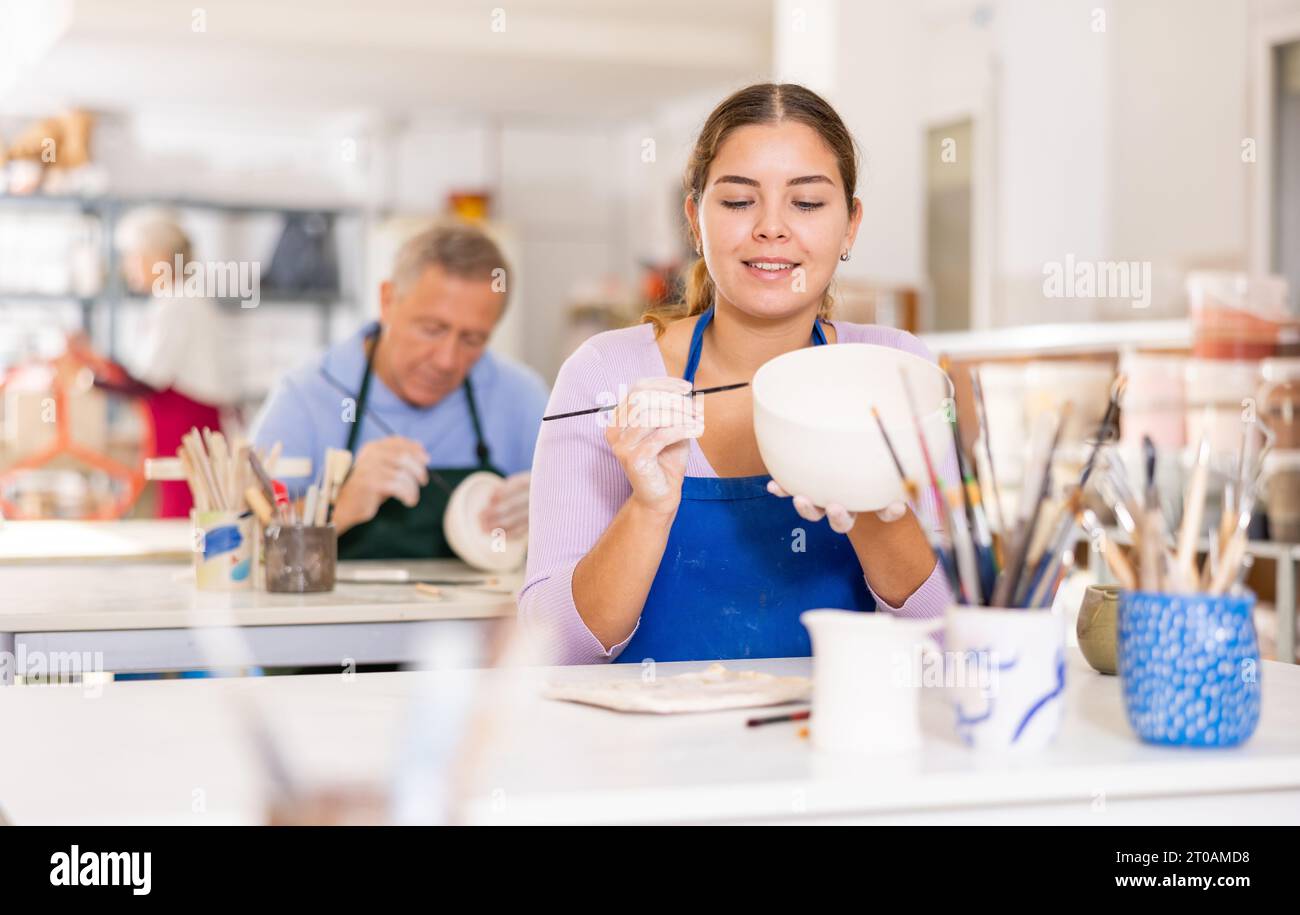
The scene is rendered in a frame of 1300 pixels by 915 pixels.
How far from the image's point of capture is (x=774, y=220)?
190 centimetres

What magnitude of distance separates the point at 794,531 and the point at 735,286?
336 millimetres

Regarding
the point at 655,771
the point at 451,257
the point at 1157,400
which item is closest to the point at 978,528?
the point at 655,771

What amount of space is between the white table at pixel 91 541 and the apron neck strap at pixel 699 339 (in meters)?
1.46

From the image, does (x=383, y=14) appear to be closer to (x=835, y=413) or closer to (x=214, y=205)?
(x=214, y=205)

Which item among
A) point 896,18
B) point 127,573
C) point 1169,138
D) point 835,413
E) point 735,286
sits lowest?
point 127,573

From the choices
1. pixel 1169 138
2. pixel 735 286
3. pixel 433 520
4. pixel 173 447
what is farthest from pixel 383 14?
pixel 735 286

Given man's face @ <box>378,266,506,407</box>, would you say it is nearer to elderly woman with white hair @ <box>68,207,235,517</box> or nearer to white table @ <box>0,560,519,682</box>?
white table @ <box>0,560,519,682</box>

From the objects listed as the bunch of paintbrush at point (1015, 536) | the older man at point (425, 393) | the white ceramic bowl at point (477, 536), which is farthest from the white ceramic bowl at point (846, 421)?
the older man at point (425, 393)

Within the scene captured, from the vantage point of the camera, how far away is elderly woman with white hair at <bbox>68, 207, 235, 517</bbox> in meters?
4.61

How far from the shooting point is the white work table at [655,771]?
108cm

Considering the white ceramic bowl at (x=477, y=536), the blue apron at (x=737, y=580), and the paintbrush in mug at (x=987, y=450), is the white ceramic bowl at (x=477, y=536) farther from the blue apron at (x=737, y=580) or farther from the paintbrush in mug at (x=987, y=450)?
the paintbrush in mug at (x=987, y=450)

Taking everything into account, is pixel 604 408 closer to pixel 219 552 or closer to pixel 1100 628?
pixel 1100 628

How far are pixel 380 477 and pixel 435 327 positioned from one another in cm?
51

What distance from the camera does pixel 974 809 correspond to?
1.15 m
